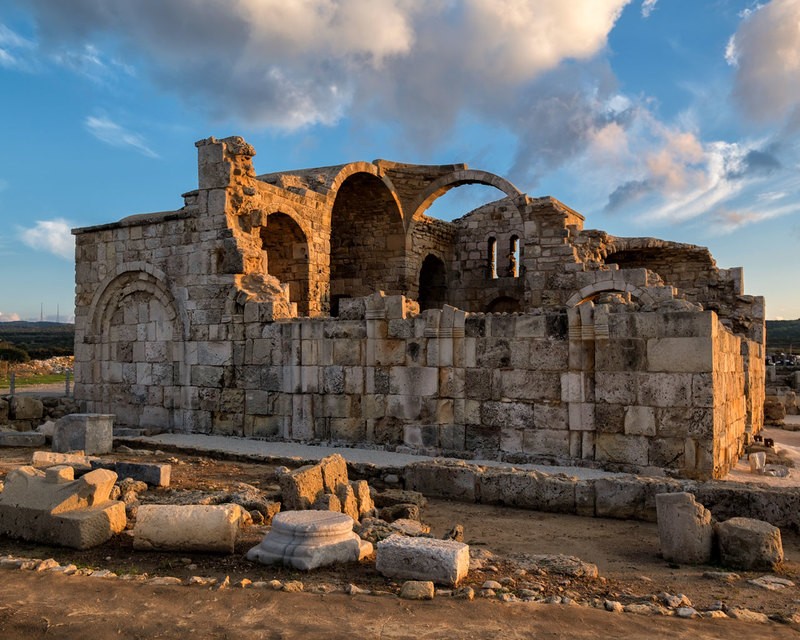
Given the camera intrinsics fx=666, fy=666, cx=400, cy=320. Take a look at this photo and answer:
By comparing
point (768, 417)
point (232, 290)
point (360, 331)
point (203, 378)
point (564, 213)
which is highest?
point (564, 213)

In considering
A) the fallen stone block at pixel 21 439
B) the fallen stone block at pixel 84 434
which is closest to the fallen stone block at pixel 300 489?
the fallen stone block at pixel 84 434

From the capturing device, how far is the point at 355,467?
826 centimetres

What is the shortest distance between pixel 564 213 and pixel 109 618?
45.0ft

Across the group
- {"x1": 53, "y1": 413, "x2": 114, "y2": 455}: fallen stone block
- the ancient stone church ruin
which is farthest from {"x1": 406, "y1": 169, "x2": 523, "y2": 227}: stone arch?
{"x1": 53, "y1": 413, "x2": 114, "y2": 455}: fallen stone block

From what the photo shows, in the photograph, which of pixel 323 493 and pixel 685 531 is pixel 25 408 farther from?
pixel 685 531

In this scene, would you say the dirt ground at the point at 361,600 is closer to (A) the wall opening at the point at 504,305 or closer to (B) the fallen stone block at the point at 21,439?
(B) the fallen stone block at the point at 21,439

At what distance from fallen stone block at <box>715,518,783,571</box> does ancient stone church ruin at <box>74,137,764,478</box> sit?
2.81 metres

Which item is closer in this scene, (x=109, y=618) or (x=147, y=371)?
(x=109, y=618)

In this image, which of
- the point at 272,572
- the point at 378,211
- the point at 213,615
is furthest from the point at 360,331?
the point at 378,211

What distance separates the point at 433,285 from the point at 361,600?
17948mm

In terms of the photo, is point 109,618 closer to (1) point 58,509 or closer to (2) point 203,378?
(1) point 58,509

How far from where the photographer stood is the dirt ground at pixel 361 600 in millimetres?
3742

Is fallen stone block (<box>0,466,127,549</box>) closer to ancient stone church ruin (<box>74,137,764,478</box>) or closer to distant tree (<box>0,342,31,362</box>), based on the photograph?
ancient stone church ruin (<box>74,137,764,478</box>)

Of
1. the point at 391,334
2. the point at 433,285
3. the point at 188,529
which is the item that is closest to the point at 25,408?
the point at 391,334
